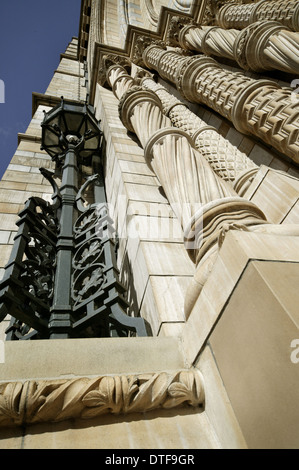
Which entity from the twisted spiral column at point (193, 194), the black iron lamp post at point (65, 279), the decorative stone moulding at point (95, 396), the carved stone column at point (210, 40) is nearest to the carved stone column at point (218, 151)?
the twisted spiral column at point (193, 194)

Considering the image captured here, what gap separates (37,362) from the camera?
141 cm

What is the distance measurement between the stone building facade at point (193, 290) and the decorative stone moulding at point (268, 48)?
2cm

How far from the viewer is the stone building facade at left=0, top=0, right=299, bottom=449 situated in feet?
3.63

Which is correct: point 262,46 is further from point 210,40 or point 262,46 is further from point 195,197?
point 195,197

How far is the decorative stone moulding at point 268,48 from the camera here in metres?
3.36

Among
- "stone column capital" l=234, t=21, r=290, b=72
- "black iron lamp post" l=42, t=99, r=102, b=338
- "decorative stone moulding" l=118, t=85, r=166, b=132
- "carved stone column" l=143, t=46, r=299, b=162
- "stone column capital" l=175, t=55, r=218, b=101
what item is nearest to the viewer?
"black iron lamp post" l=42, t=99, r=102, b=338

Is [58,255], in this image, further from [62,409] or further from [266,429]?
[266,429]

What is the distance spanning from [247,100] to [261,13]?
2.41 m

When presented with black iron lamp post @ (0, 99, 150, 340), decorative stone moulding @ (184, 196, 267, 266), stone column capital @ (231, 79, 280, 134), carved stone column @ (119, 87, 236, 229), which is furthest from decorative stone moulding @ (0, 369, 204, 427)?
stone column capital @ (231, 79, 280, 134)

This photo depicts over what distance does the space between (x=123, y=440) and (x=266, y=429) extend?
57 centimetres

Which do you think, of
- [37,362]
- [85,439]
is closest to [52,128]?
[37,362]

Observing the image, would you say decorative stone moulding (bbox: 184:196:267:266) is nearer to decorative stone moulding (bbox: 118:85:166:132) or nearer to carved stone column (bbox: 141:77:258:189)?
carved stone column (bbox: 141:77:258:189)

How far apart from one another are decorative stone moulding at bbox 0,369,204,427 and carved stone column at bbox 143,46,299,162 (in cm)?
221
